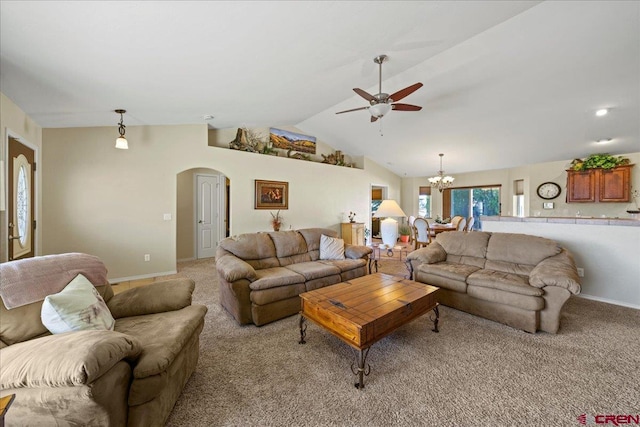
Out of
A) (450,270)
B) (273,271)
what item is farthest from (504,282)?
(273,271)

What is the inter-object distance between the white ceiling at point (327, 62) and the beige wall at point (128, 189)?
37 cm

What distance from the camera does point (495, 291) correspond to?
2.73 m

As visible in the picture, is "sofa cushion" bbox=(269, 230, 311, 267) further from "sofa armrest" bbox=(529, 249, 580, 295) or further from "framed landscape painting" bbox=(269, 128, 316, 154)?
"framed landscape painting" bbox=(269, 128, 316, 154)

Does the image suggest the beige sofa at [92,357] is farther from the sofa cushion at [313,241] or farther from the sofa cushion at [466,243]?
the sofa cushion at [466,243]

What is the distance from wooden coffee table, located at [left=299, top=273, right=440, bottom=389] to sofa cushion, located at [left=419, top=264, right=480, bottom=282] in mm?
675

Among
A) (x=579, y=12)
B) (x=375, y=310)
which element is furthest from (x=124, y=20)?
(x=579, y=12)

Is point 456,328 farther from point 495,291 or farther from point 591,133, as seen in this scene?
point 591,133

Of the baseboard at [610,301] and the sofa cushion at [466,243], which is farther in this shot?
the sofa cushion at [466,243]

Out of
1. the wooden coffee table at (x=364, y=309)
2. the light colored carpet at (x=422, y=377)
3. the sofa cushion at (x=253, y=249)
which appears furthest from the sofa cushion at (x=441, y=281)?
the sofa cushion at (x=253, y=249)

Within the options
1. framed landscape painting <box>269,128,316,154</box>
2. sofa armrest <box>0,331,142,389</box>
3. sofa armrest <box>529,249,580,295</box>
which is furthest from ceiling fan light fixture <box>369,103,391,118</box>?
framed landscape painting <box>269,128,316,154</box>

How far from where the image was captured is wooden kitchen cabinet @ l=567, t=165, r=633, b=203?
17.0 ft

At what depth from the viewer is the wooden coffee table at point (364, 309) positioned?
188 cm

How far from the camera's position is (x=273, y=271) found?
3.19 meters

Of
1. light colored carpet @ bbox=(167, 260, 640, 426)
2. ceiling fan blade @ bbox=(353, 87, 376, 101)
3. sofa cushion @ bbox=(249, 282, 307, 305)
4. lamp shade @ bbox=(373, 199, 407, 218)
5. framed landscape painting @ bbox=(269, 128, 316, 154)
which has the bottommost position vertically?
light colored carpet @ bbox=(167, 260, 640, 426)
